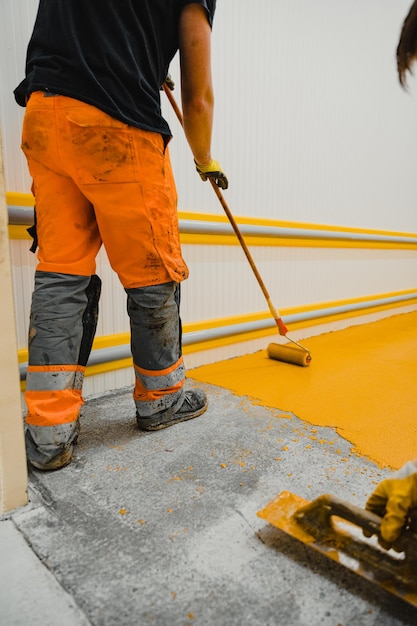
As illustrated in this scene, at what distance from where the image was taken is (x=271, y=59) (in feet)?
7.57

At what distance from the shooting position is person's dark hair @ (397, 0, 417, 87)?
0.65 metres

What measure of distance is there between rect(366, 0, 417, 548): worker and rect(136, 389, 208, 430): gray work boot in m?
0.77

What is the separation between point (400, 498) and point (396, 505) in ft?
0.05

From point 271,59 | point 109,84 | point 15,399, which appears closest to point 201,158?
point 109,84

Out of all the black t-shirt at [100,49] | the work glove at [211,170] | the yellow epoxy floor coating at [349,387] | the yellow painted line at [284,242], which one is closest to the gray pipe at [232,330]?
the yellow epoxy floor coating at [349,387]

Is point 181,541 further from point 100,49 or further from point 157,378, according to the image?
point 100,49

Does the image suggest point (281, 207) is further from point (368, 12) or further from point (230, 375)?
point (368, 12)

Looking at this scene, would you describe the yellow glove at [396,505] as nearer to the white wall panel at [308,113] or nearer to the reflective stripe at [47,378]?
the reflective stripe at [47,378]

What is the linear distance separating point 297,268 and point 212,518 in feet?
6.76

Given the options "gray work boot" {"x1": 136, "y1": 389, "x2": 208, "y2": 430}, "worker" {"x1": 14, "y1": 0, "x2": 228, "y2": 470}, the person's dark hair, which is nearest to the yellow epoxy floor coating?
"gray work boot" {"x1": 136, "y1": 389, "x2": 208, "y2": 430}

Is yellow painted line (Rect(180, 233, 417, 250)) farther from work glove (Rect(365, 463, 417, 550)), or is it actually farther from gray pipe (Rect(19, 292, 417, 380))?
work glove (Rect(365, 463, 417, 550))

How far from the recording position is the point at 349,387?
6.31ft

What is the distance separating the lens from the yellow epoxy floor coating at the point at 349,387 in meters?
1.41

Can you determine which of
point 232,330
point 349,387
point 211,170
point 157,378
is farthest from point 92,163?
point 349,387
